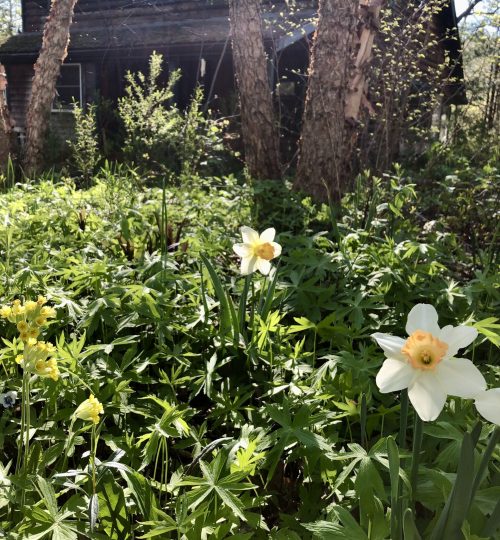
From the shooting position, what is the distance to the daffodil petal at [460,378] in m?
0.94

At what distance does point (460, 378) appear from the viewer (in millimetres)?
961

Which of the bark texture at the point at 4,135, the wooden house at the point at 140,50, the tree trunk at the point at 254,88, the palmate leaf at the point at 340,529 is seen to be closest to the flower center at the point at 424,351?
the palmate leaf at the point at 340,529

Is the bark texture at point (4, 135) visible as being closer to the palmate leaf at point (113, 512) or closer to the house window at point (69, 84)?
the palmate leaf at point (113, 512)

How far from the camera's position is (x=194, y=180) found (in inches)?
201

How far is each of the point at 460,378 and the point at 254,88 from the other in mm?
5005

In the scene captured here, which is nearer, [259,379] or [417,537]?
[417,537]

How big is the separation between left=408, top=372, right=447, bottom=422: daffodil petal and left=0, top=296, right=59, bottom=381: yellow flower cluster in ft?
2.59

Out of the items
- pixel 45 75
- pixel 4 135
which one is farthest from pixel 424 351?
pixel 45 75

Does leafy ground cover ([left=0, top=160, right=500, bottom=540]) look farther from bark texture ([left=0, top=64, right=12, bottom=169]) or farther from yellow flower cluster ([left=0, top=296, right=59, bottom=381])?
bark texture ([left=0, top=64, right=12, bottom=169])

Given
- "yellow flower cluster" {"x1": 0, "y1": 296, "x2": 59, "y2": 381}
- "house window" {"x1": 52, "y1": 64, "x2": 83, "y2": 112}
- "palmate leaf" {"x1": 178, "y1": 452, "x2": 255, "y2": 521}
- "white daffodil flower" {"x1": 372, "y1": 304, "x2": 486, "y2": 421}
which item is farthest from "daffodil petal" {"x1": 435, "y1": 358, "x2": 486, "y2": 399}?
"house window" {"x1": 52, "y1": 64, "x2": 83, "y2": 112}

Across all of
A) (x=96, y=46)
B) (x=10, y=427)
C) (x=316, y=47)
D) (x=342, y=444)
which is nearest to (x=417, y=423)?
(x=342, y=444)

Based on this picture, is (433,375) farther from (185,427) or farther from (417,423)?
(185,427)

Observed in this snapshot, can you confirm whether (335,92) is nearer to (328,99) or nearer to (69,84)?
(328,99)

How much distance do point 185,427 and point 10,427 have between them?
575 millimetres
